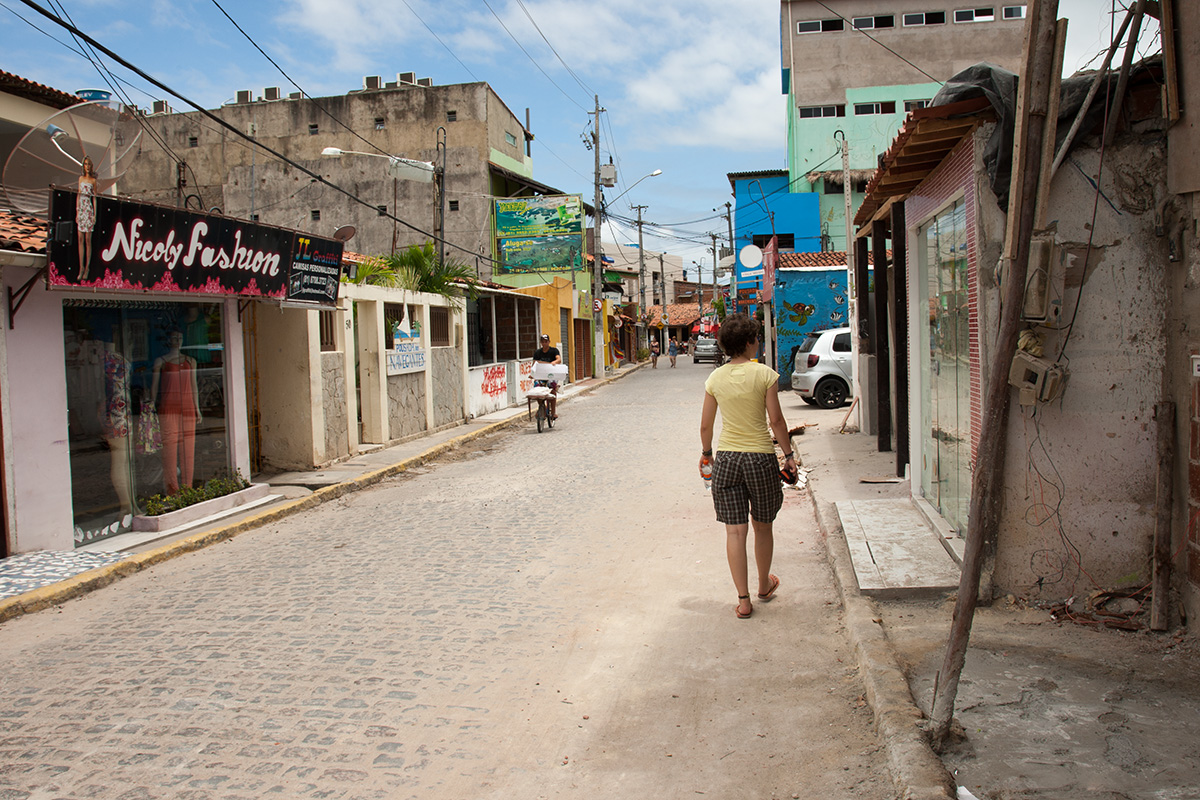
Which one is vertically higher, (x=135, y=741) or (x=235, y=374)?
(x=235, y=374)

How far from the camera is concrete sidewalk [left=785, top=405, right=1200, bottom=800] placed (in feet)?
10.2

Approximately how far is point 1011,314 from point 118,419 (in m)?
8.20

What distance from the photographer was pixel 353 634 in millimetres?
5207

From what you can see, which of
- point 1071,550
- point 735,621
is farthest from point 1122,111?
point 735,621

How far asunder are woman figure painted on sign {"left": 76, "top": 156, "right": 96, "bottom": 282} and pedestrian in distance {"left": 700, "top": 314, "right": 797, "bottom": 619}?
209 inches

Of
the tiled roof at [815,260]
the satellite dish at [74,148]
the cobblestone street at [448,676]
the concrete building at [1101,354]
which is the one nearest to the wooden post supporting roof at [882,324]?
the cobblestone street at [448,676]

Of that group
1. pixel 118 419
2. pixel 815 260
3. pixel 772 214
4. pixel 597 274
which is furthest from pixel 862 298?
pixel 772 214

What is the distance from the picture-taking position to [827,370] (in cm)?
1789

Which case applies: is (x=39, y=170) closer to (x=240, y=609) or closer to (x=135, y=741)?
(x=240, y=609)

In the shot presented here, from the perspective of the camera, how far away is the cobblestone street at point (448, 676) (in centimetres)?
348

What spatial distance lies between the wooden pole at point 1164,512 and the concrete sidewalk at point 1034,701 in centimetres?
21

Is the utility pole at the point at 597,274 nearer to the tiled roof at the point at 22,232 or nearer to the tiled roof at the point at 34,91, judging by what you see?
the tiled roof at the point at 34,91

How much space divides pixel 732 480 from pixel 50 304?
20.0ft

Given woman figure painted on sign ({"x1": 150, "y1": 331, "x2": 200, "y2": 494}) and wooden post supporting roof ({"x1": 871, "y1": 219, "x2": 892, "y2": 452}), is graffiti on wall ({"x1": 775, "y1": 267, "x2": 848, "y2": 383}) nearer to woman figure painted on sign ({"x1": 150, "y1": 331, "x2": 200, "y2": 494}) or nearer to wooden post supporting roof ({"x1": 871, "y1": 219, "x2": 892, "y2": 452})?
wooden post supporting roof ({"x1": 871, "y1": 219, "x2": 892, "y2": 452})
